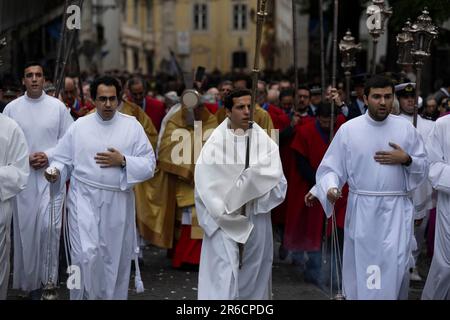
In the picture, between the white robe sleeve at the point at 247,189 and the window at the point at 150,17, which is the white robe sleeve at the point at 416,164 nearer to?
the white robe sleeve at the point at 247,189

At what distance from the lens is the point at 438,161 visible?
9.02 meters

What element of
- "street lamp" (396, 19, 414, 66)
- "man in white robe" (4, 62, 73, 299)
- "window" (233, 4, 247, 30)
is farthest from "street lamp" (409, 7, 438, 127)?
"window" (233, 4, 247, 30)

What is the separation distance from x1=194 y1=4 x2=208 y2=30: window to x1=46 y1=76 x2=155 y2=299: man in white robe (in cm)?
6278

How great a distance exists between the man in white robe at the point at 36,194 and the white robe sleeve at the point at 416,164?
3.25m

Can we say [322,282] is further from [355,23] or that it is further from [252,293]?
[355,23]

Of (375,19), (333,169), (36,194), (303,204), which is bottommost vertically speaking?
(303,204)

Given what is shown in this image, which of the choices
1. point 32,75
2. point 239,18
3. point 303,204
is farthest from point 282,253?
point 239,18

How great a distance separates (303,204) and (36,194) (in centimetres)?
303

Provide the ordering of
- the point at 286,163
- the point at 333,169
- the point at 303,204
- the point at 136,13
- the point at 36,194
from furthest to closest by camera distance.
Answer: the point at 136,13 < the point at 286,163 < the point at 303,204 < the point at 36,194 < the point at 333,169

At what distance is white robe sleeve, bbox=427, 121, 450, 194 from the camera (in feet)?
28.9

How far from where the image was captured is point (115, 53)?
53.5m

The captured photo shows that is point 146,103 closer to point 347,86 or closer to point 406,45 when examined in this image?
point 347,86

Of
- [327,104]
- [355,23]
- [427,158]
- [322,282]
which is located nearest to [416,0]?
[327,104]

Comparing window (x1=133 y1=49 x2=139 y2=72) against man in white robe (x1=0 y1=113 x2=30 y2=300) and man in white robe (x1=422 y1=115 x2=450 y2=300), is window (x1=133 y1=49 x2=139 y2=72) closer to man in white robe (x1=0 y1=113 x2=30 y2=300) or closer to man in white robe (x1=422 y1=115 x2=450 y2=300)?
man in white robe (x1=422 y1=115 x2=450 y2=300)
